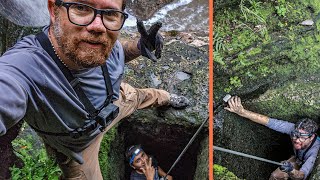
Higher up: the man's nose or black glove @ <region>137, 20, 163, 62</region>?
the man's nose

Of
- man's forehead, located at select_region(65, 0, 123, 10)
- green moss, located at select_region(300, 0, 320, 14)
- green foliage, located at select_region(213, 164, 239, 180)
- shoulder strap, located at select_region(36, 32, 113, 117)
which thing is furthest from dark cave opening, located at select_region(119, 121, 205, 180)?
man's forehead, located at select_region(65, 0, 123, 10)

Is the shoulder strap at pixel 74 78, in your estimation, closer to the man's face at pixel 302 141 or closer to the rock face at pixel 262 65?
the rock face at pixel 262 65

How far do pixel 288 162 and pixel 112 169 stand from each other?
589mm

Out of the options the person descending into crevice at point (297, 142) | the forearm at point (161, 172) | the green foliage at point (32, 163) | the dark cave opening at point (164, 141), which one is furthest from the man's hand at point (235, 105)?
the green foliage at point (32, 163)

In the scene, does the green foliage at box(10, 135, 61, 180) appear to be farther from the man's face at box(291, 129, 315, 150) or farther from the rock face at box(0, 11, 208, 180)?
the man's face at box(291, 129, 315, 150)

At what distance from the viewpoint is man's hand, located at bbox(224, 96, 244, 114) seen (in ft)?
4.26

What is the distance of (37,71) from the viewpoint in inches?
36.2

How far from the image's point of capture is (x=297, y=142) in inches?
56.7

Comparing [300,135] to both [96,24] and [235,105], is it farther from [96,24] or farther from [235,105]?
[96,24]

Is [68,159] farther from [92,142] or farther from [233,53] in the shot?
[233,53]

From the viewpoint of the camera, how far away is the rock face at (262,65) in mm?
1283

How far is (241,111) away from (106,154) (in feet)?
1.61

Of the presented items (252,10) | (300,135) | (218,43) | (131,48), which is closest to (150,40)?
(131,48)

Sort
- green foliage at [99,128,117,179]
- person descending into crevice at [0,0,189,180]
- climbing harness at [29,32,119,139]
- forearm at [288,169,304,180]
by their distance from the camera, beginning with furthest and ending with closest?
1. green foliage at [99,128,117,179]
2. forearm at [288,169,304,180]
3. climbing harness at [29,32,119,139]
4. person descending into crevice at [0,0,189,180]
